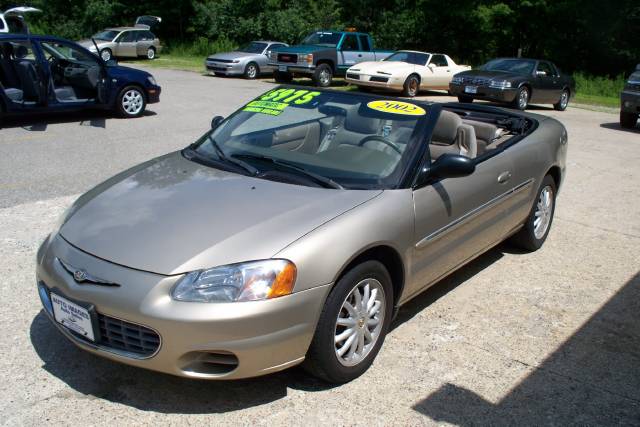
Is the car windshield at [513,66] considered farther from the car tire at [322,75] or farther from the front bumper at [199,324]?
the front bumper at [199,324]

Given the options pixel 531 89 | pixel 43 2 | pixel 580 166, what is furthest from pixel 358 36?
pixel 43 2

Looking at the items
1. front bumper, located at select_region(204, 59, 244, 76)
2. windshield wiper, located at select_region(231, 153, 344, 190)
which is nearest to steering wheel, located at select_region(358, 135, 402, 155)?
windshield wiper, located at select_region(231, 153, 344, 190)

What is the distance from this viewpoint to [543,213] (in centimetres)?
562

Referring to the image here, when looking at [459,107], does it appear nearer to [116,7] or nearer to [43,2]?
[116,7]

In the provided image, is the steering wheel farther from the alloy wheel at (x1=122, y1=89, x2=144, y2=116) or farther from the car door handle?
the alloy wheel at (x1=122, y1=89, x2=144, y2=116)

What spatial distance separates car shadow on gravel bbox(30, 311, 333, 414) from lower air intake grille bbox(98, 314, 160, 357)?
13.0 inches

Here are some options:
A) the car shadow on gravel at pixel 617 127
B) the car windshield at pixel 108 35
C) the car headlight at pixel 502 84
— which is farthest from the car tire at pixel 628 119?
the car windshield at pixel 108 35

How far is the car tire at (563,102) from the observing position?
18.7m

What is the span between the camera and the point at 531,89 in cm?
1736

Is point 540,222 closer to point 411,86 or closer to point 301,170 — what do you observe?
point 301,170

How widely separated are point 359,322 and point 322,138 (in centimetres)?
141

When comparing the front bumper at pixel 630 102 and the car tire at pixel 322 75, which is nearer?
the front bumper at pixel 630 102

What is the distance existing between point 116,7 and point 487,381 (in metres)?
39.7

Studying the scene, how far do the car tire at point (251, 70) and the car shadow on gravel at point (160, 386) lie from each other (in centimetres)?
1959
